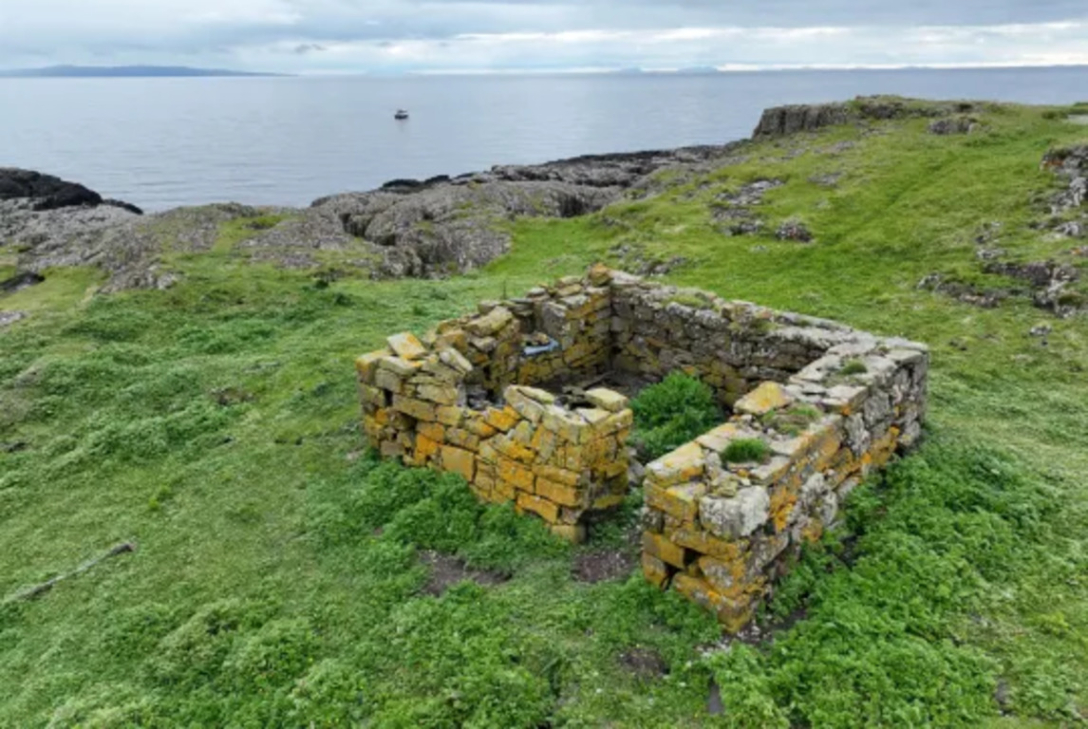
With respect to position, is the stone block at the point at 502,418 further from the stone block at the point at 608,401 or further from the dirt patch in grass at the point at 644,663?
the dirt patch in grass at the point at 644,663

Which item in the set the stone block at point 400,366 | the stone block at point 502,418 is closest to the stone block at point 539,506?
the stone block at point 502,418

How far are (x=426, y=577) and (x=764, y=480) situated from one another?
196 inches

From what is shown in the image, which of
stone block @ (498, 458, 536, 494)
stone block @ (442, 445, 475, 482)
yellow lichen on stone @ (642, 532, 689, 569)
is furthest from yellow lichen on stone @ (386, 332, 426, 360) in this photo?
yellow lichen on stone @ (642, 532, 689, 569)

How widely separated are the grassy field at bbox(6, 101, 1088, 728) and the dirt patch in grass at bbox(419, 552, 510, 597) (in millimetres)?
167

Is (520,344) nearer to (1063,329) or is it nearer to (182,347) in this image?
(182,347)

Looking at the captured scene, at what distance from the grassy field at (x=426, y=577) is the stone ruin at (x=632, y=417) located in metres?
0.49

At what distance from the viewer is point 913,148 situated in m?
39.5

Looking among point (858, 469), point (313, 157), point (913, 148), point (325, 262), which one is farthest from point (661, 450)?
point (313, 157)

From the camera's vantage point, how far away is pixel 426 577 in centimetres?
1069

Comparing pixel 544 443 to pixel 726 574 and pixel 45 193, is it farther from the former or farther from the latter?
pixel 45 193

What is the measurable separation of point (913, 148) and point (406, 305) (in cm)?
2978

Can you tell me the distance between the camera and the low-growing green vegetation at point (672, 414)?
13836 millimetres

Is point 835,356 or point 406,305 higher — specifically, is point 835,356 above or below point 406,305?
Result: above

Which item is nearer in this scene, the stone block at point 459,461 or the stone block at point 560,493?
the stone block at point 560,493
